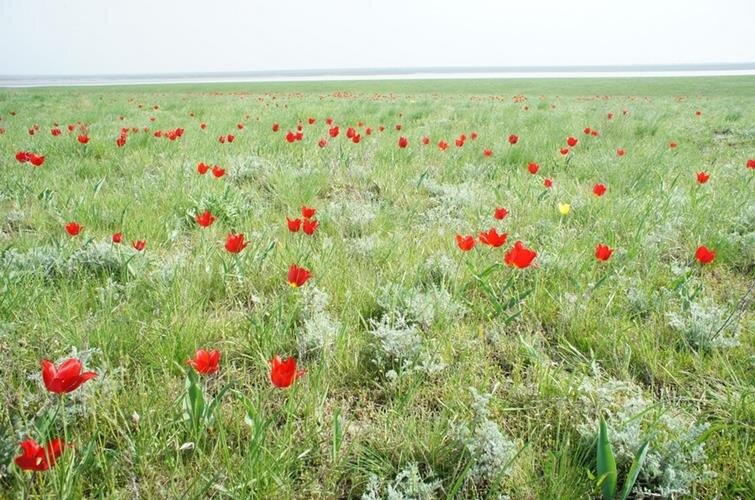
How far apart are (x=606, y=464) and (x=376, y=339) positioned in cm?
118

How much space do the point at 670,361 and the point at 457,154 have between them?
4658mm

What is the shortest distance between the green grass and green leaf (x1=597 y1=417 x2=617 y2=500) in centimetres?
5

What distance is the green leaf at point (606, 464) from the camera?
53.1 inches

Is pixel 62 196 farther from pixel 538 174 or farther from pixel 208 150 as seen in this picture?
pixel 538 174

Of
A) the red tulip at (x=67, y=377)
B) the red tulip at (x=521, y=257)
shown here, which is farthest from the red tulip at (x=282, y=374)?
the red tulip at (x=521, y=257)

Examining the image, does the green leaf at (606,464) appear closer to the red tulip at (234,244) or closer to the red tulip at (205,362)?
the red tulip at (205,362)

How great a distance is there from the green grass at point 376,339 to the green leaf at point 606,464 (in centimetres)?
5

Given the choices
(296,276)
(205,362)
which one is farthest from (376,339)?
(205,362)

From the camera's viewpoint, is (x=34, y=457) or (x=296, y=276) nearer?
(x=34, y=457)

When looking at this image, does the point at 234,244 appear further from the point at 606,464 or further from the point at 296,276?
the point at 606,464

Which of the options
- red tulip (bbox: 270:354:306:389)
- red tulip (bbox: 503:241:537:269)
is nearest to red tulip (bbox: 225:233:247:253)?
red tulip (bbox: 270:354:306:389)

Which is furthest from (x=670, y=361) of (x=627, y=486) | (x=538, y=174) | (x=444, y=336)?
(x=538, y=174)

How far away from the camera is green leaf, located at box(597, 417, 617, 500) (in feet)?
4.43

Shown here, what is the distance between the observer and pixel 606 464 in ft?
4.45
